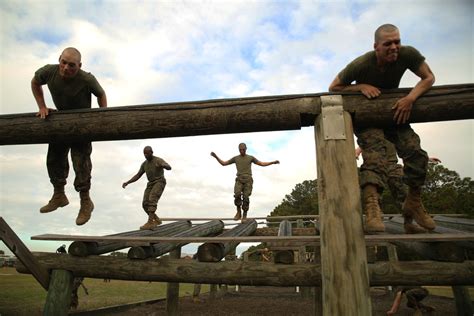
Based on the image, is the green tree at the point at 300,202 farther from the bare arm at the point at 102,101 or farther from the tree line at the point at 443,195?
the bare arm at the point at 102,101

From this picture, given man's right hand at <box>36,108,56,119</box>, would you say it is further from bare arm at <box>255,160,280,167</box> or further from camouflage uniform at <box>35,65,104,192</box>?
bare arm at <box>255,160,280,167</box>

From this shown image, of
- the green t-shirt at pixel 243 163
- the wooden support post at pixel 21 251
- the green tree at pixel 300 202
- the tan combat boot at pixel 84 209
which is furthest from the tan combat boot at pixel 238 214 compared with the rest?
the green tree at pixel 300 202

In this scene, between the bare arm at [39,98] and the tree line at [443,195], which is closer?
the bare arm at [39,98]

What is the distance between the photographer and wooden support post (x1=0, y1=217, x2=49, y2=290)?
12.8 feet

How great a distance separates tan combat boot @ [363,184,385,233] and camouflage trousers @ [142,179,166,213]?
5.14 meters

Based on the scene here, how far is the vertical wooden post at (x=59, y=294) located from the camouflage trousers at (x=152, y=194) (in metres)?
2.72

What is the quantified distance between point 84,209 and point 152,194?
11.5ft

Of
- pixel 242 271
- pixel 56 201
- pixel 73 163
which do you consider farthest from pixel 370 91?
pixel 56 201

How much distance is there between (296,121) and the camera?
8.75 ft

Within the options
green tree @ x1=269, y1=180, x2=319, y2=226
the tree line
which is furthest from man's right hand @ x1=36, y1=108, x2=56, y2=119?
green tree @ x1=269, y1=180, x2=319, y2=226

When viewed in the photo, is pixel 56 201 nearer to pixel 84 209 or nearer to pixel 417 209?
pixel 84 209

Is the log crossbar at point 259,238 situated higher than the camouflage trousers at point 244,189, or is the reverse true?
the camouflage trousers at point 244,189

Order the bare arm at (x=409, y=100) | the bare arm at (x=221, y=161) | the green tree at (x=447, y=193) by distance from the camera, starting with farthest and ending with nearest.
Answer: the green tree at (x=447, y=193) → the bare arm at (x=221, y=161) → the bare arm at (x=409, y=100)

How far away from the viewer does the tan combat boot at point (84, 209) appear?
3.55m
